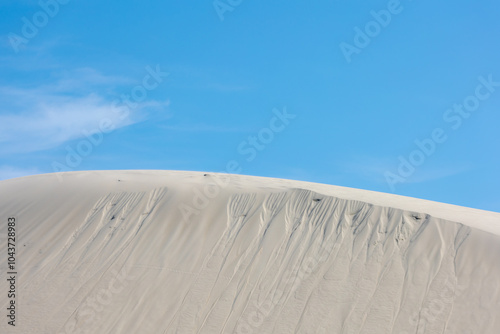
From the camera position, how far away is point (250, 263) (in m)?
14.4

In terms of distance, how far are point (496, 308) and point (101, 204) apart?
10959 millimetres

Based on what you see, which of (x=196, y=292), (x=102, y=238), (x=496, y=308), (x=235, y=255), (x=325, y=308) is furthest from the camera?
(x=102, y=238)

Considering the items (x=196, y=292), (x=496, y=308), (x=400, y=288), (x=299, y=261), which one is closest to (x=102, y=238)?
(x=196, y=292)

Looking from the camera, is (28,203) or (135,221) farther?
(28,203)

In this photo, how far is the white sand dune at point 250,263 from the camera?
12.6m

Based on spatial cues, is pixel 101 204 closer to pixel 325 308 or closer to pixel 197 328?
pixel 197 328

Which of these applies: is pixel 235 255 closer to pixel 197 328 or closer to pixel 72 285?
pixel 197 328

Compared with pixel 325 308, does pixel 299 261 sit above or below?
above

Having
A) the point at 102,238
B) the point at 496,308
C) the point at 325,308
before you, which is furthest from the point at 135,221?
the point at 496,308

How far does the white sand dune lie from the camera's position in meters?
12.6

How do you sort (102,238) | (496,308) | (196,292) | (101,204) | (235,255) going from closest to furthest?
(496,308), (196,292), (235,255), (102,238), (101,204)

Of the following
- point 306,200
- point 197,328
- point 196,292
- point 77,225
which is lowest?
point 197,328

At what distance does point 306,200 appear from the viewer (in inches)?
646

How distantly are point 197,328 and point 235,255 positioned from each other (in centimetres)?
240
